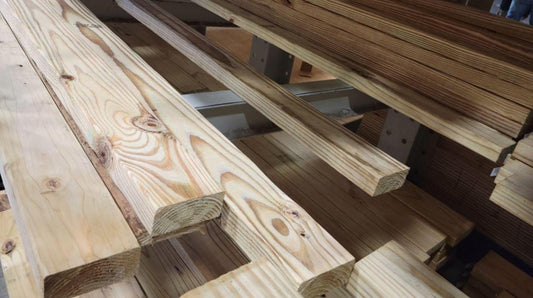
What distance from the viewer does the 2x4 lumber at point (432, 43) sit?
104 cm

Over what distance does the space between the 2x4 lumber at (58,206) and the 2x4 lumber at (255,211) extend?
21cm

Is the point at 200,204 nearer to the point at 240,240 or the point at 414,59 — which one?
the point at 240,240

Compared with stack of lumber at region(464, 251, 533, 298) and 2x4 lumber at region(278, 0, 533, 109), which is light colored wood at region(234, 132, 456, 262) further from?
2x4 lumber at region(278, 0, 533, 109)

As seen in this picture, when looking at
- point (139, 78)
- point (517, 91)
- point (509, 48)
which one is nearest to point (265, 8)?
point (139, 78)

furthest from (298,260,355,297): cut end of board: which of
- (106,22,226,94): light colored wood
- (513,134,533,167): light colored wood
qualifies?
(106,22,226,94): light colored wood

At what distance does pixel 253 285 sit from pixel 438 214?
1.21 metres

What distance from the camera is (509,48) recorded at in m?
1.19

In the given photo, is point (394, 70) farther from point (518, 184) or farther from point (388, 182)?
point (518, 184)

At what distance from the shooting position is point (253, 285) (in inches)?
33.4

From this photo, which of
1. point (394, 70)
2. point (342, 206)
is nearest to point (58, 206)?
point (394, 70)

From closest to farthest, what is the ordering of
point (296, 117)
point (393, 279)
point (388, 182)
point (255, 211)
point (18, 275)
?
1. point (255, 211)
2. point (393, 279)
3. point (388, 182)
4. point (296, 117)
5. point (18, 275)

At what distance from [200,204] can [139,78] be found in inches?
25.1

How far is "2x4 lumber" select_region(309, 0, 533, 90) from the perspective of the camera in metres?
1.04

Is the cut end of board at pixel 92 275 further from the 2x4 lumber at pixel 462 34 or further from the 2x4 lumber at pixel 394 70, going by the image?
the 2x4 lumber at pixel 462 34
